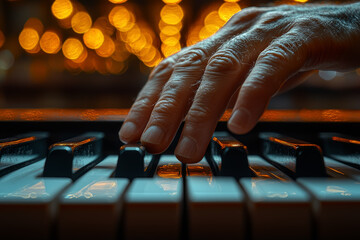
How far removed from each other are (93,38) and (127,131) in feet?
13.4

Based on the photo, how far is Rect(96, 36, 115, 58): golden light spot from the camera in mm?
4484

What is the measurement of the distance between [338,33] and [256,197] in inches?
19.2

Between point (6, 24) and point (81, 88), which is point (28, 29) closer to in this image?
point (6, 24)

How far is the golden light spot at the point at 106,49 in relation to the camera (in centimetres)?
448

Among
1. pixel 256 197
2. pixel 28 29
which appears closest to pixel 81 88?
pixel 28 29

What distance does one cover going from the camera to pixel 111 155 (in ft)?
2.15

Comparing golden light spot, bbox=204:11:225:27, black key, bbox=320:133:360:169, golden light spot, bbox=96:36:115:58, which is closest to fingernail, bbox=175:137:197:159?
black key, bbox=320:133:360:169

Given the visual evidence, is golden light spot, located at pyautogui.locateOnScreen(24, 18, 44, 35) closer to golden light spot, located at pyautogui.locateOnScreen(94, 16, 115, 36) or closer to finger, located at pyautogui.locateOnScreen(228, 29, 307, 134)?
golden light spot, located at pyautogui.locateOnScreen(94, 16, 115, 36)

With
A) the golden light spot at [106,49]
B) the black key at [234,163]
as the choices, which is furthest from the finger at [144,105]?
the golden light spot at [106,49]

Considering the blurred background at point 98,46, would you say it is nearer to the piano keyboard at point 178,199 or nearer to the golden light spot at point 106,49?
the golden light spot at point 106,49

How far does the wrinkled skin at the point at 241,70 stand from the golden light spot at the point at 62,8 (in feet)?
10.3

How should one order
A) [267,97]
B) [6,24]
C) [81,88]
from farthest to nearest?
[6,24] < [81,88] < [267,97]

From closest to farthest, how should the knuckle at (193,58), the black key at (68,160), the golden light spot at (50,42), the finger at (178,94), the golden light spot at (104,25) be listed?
the black key at (68,160) → the finger at (178,94) → the knuckle at (193,58) → the golden light spot at (50,42) → the golden light spot at (104,25)

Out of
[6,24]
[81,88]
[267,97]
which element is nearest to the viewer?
[267,97]
